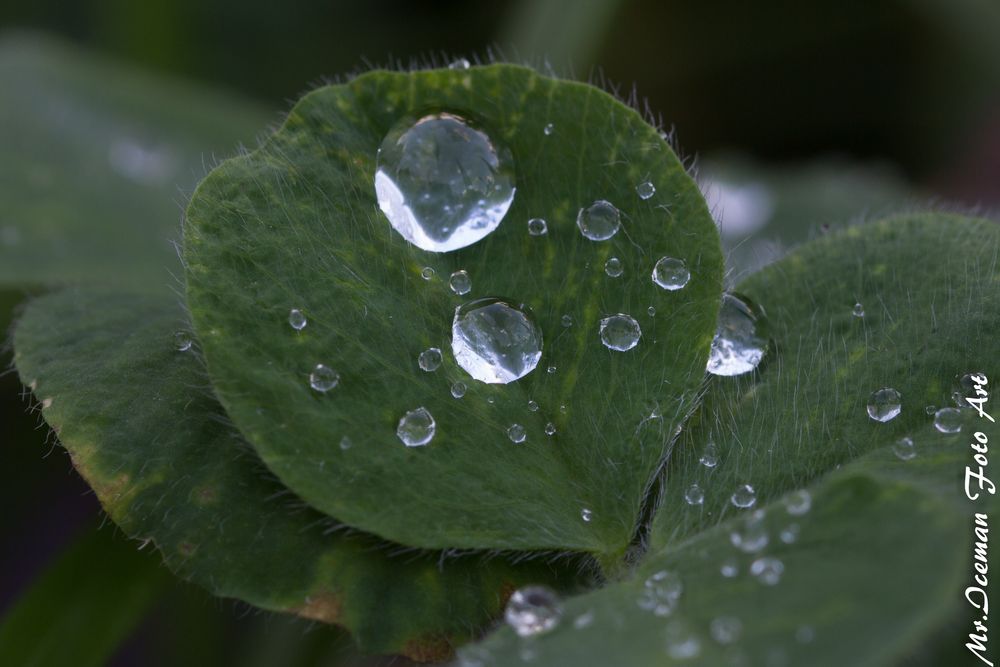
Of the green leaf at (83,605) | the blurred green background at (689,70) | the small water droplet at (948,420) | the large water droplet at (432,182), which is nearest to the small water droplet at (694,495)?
the small water droplet at (948,420)

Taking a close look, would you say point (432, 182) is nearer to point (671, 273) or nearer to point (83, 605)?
point (671, 273)

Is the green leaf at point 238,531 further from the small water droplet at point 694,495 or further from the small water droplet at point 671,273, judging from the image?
the small water droplet at point 671,273

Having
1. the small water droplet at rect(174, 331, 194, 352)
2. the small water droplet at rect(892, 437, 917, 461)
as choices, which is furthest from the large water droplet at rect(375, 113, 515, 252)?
the small water droplet at rect(892, 437, 917, 461)

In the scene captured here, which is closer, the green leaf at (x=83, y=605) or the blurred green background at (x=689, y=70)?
the green leaf at (x=83, y=605)

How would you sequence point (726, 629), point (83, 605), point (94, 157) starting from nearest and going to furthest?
1. point (726, 629)
2. point (83, 605)
3. point (94, 157)

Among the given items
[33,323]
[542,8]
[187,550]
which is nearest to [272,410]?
[187,550]

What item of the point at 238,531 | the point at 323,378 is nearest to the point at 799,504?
the point at 323,378
